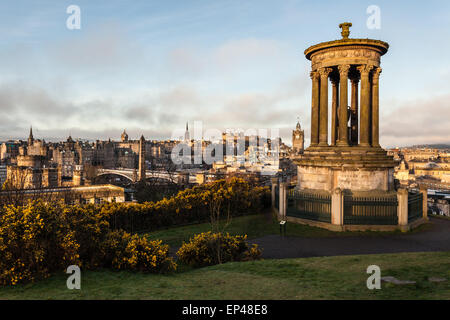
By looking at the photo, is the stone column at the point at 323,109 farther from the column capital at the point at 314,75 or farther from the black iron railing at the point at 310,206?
the black iron railing at the point at 310,206

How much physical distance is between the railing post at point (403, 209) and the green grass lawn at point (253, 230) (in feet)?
1.63

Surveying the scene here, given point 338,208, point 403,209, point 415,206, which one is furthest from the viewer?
point 415,206

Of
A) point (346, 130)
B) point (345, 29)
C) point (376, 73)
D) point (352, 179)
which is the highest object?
point (345, 29)

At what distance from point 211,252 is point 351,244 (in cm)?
600

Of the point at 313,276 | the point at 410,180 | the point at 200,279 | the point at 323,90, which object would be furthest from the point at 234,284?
the point at 410,180

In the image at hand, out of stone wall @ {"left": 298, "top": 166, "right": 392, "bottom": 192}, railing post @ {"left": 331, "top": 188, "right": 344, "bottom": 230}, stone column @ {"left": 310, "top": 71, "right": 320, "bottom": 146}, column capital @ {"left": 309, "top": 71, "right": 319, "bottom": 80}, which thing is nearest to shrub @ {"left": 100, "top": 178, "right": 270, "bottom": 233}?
stone wall @ {"left": 298, "top": 166, "right": 392, "bottom": 192}

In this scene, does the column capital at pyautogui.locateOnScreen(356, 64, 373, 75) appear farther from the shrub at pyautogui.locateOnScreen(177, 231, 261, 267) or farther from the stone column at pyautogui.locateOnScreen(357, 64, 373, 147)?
the shrub at pyautogui.locateOnScreen(177, 231, 261, 267)

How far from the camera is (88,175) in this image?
12375 centimetres

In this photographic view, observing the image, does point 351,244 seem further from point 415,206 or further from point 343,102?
point 343,102

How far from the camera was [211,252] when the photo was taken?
11.2 m

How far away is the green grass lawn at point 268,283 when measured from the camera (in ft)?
21.6

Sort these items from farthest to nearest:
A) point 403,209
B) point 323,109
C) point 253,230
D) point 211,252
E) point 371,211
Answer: point 323,109, point 253,230, point 371,211, point 403,209, point 211,252

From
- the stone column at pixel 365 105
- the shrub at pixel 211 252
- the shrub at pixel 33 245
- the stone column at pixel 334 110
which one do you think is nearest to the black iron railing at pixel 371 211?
the stone column at pixel 365 105

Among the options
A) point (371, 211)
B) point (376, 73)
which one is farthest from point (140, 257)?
point (376, 73)
